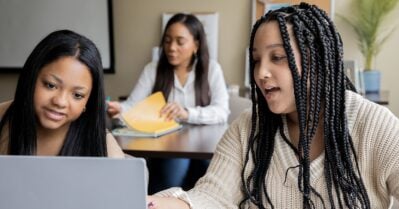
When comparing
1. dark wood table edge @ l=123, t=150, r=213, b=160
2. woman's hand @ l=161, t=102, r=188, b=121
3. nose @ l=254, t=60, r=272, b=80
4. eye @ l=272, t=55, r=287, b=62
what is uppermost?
eye @ l=272, t=55, r=287, b=62

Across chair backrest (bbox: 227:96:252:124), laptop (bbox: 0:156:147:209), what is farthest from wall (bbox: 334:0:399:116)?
laptop (bbox: 0:156:147:209)

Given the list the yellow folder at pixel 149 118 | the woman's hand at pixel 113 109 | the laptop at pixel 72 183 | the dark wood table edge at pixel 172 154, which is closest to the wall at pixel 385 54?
the yellow folder at pixel 149 118

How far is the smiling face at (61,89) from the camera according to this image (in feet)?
3.50

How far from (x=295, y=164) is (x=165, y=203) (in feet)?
0.98

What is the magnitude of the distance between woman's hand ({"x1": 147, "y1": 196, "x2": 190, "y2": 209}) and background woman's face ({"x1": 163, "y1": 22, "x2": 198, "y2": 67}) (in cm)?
137

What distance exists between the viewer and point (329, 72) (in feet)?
3.03

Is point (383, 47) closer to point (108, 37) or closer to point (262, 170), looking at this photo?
point (108, 37)

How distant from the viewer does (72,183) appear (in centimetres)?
60

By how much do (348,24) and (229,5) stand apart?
85 cm

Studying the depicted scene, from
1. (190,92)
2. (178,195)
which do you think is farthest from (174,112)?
(178,195)

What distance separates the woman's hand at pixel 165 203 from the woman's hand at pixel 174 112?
36.3 inches

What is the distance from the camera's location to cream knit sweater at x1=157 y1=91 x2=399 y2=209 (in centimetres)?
89

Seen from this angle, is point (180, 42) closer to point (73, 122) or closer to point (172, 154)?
point (172, 154)

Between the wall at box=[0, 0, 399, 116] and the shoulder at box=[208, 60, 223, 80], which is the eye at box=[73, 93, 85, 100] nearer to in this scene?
the shoulder at box=[208, 60, 223, 80]
